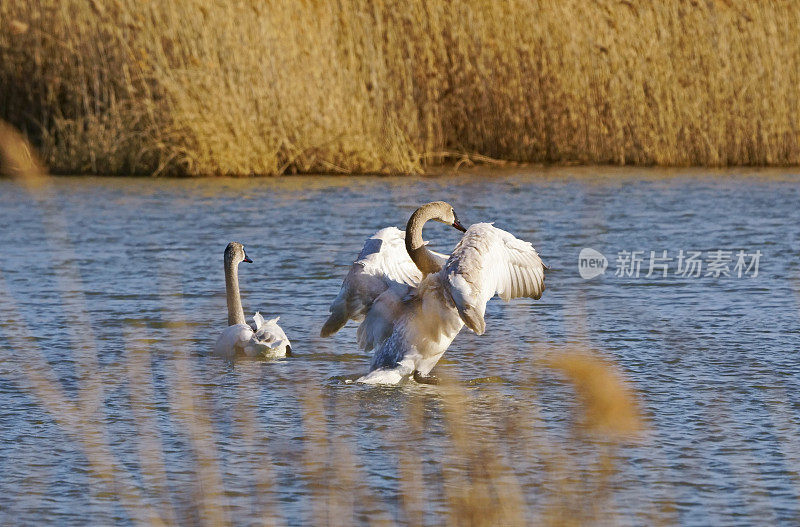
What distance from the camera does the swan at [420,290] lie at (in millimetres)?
5598

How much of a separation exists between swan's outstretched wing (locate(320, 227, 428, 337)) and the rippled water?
0.27 meters

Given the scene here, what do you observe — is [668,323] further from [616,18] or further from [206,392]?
[616,18]

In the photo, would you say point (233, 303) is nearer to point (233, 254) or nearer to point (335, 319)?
point (233, 254)

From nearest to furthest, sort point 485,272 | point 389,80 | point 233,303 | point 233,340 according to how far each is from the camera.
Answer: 1. point 485,272
2. point 233,340
3. point 233,303
4. point 389,80

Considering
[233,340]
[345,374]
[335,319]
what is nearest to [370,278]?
[335,319]

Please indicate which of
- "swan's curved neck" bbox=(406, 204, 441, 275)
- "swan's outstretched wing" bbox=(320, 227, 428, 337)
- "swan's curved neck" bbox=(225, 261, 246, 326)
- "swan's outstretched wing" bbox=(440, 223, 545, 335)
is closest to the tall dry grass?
"swan's curved neck" bbox=(225, 261, 246, 326)

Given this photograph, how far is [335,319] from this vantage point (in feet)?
19.6

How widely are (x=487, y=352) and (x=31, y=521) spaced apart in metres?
2.91

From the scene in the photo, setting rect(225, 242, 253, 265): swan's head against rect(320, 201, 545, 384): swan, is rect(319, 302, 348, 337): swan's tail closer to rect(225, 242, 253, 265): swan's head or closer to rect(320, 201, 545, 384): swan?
rect(320, 201, 545, 384): swan

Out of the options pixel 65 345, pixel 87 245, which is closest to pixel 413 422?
pixel 65 345

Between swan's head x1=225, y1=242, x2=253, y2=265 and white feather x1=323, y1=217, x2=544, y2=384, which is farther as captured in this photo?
swan's head x1=225, y1=242, x2=253, y2=265

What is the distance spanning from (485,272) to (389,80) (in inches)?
337

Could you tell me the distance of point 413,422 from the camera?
5176mm

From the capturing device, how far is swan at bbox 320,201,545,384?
5.60 metres
